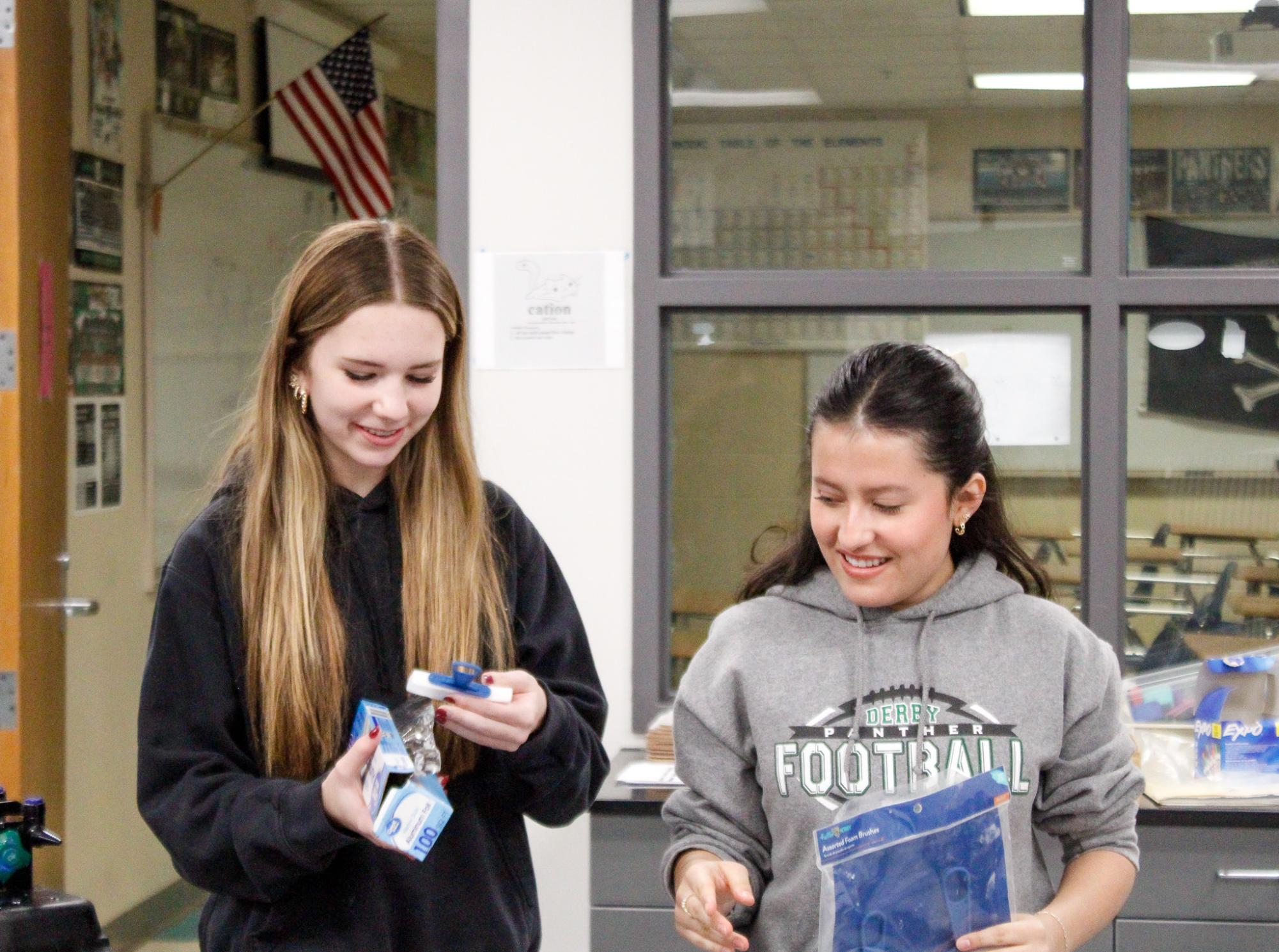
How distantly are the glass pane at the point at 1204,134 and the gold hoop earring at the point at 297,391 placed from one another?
1940 mm

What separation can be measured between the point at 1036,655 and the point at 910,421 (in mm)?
258

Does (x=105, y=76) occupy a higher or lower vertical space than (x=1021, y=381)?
higher

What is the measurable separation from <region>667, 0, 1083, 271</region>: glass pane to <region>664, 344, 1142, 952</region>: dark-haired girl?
1547 mm

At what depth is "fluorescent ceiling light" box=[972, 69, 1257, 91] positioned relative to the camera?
2.83m

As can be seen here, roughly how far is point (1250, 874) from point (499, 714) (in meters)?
1.52

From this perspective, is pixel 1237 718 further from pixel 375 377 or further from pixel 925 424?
pixel 375 377

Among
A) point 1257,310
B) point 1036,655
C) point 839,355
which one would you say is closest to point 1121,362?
point 1257,310

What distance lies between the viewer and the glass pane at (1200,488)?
112 inches

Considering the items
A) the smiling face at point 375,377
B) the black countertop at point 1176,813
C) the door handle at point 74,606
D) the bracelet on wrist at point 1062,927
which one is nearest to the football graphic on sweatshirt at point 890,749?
the bracelet on wrist at point 1062,927

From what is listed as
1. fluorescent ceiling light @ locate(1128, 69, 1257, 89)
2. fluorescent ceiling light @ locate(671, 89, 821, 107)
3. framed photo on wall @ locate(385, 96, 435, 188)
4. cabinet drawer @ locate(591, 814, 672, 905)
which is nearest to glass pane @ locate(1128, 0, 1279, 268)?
fluorescent ceiling light @ locate(1128, 69, 1257, 89)

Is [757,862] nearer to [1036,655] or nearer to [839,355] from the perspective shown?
[1036,655]

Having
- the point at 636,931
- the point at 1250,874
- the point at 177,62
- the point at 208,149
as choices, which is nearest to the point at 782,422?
the point at 636,931

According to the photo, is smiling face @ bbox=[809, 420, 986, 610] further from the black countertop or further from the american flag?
the american flag

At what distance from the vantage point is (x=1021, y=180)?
2.92m
